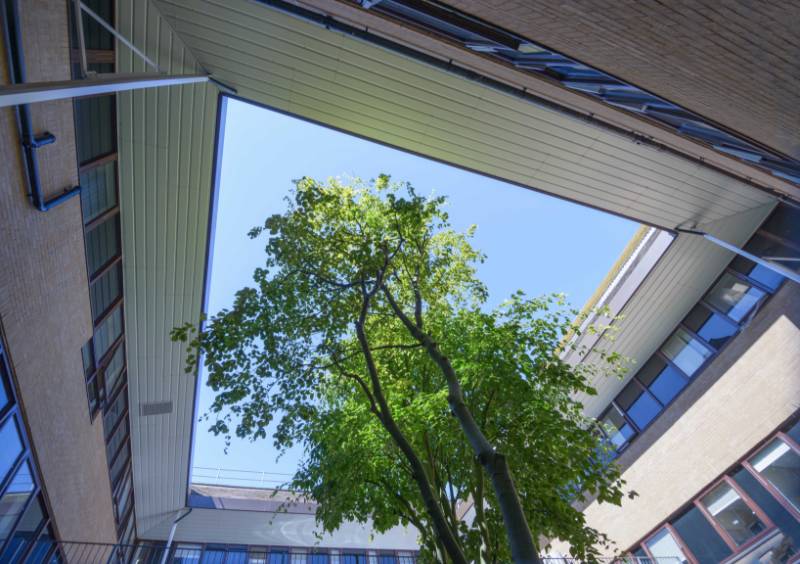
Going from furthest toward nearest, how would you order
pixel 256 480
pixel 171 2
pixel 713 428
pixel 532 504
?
pixel 256 480
pixel 713 428
pixel 171 2
pixel 532 504

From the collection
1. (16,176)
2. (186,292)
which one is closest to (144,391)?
(186,292)

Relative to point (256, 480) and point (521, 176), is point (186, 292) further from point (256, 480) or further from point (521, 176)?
point (256, 480)

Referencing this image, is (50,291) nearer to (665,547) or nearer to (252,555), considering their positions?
(252,555)

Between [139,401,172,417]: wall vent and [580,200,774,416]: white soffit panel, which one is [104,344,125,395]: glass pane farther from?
[580,200,774,416]: white soffit panel

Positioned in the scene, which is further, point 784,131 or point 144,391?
point 144,391

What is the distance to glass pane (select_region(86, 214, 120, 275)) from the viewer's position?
28.3 feet

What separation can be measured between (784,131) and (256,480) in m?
22.0

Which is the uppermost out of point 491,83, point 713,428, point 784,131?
point 491,83

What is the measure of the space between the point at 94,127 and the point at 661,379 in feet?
56.2

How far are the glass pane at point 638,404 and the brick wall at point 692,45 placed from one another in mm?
10977

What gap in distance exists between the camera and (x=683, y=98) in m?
5.49

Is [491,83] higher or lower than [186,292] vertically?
lower

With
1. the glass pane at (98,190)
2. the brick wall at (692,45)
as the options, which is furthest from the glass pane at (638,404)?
the glass pane at (98,190)

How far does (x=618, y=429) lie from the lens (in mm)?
15547
